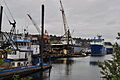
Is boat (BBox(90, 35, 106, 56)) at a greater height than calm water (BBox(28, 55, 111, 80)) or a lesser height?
greater

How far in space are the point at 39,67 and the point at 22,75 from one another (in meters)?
9.94

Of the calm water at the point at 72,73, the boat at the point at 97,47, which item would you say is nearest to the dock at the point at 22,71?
the calm water at the point at 72,73

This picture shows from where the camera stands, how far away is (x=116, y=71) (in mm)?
13625

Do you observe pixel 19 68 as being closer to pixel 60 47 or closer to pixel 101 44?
pixel 60 47

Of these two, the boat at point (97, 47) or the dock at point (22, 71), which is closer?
the dock at point (22, 71)

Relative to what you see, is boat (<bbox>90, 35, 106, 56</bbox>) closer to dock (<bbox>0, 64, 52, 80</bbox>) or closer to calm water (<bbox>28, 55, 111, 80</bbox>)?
calm water (<bbox>28, 55, 111, 80</bbox>)

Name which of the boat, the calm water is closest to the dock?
the calm water

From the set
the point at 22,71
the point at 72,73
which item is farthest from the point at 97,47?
the point at 22,71

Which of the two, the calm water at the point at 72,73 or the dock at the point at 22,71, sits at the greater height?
the dock at the point at 22,71

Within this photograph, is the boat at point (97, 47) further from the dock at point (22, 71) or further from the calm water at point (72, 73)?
the dock at point (22, 71)

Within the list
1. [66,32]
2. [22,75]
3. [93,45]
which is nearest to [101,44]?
[93,45]

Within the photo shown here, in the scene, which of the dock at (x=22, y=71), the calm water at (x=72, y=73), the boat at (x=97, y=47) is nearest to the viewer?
the dock at (x=22, y=71)

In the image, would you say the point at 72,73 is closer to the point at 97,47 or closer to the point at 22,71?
the point at 22,71

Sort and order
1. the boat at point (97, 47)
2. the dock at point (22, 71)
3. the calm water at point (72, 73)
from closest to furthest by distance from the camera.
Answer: the dock at point (22, 71) → the calm water at point (72, 73) → the boat at point (97, 47)
